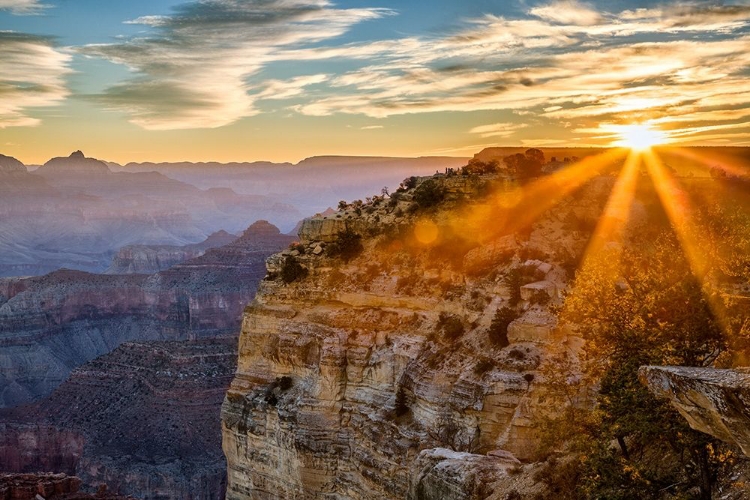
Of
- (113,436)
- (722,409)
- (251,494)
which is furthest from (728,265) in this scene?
(113,436)

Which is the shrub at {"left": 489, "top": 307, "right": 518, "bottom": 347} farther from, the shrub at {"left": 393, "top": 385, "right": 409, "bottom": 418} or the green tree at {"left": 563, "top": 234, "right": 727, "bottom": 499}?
the green tree at {"left": 563, "top": 234, "right": 727, "bottom": 499}

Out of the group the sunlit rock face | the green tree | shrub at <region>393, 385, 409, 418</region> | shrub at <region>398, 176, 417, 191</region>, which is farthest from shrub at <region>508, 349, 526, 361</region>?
shrub at <region>398, 176, 417, 191</region>

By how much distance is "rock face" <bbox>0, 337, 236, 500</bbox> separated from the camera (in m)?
63.4

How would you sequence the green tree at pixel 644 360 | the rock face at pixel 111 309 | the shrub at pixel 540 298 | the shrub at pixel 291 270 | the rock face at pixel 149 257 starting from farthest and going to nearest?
1. the rock face at pixel 149 257
2. the rock face at pixel 111 309
3. the shrub at pixel 291 270
4. the shrub at pixel 540 298
5. the green tree at pixel 644 360

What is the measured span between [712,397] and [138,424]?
67.7 metres

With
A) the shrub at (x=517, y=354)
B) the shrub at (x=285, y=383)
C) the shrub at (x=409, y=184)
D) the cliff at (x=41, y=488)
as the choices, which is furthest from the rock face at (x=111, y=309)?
the shrub at (x=517, y=354)

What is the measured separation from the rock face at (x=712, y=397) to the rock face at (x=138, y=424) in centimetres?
5833

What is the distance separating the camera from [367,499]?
24688 millimetres

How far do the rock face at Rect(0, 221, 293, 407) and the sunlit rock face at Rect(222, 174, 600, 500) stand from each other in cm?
8357

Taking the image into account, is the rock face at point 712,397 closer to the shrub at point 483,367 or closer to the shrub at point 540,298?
the shrub at point 483,367

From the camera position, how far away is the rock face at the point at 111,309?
114 meters

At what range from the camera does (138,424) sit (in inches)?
2773

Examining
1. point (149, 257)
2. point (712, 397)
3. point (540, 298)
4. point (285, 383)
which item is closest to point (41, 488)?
point (285, 383)

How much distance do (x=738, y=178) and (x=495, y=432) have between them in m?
18.3
